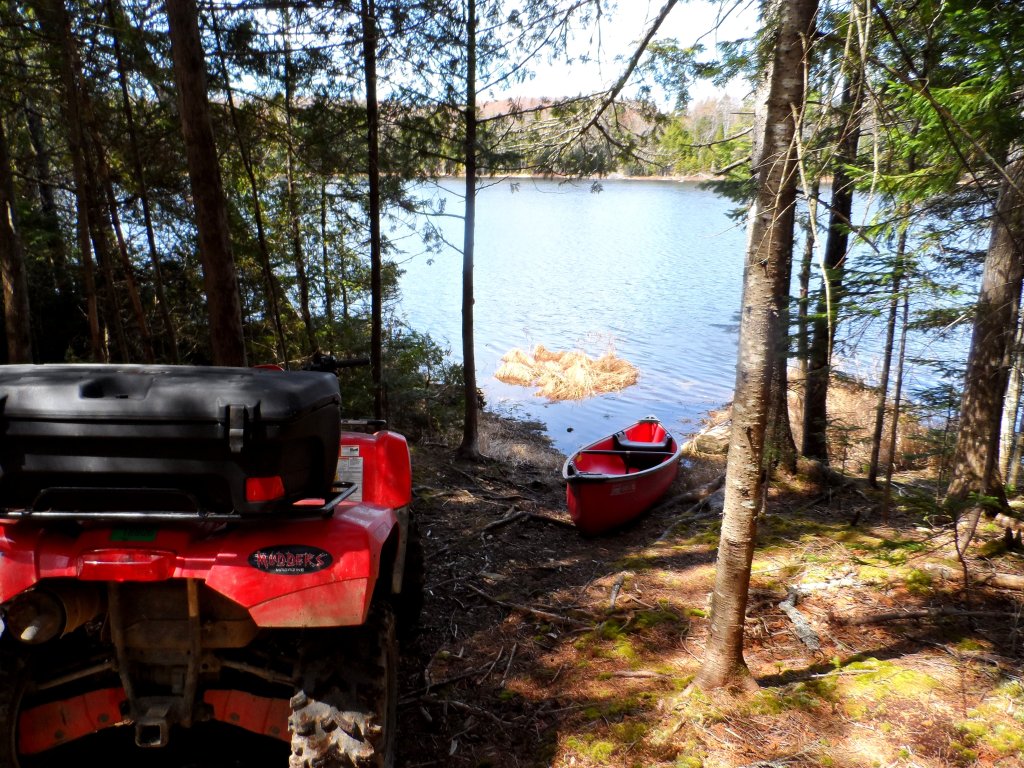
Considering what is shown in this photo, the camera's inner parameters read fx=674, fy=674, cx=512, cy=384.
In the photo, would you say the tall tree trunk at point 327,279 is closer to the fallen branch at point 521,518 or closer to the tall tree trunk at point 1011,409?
the fallen branch at point 521,518

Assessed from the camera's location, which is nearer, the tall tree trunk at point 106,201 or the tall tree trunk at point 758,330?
the tall tree trunk at point 758,330

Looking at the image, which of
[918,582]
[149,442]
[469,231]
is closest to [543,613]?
[918,582]

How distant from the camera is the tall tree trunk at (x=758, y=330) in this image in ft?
8.69

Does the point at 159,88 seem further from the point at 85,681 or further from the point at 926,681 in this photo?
the point at 926,681

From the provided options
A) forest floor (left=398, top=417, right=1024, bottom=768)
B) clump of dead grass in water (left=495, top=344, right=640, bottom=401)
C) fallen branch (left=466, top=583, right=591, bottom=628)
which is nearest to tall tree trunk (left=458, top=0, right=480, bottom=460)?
forest floor (left=398, top=417, right=1024, bottom=768)

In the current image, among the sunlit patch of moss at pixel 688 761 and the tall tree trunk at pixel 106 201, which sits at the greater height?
the tall tree trunk at pixel 106 201

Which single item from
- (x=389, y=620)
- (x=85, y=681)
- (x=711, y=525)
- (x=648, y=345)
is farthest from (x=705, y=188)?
(x=648, y=345)

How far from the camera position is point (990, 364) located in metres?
4.73

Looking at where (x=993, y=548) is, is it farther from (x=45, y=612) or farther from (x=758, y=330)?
(x=45, y=612)

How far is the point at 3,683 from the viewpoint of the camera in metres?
2.23

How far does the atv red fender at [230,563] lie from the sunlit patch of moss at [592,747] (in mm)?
1385

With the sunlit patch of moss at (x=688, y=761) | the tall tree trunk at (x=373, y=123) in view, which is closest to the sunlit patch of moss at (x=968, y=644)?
the sunlit patch of moss at (x=688, y=761)

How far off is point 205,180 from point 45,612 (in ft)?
13.2

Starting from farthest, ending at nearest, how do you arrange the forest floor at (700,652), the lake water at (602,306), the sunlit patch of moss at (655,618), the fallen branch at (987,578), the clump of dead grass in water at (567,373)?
the clump of dead grass in water at (567,373), the lake water at (602,306), the sunlit patch of moss at (655,618), the fallen branch at (987,578), the forest floor at (700,652)
